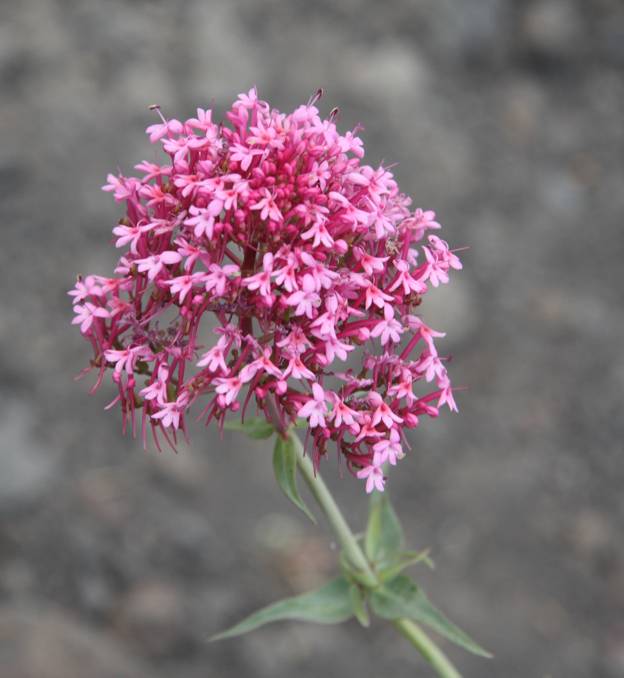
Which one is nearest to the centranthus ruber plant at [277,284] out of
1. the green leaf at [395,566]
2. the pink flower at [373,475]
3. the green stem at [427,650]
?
the pink flower at [373,475]

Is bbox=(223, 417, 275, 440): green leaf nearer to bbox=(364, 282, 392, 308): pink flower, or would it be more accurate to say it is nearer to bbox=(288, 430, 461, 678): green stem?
bbox=(288, 430, 461, 678): green stem

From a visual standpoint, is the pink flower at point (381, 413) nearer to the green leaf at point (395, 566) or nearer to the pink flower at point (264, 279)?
the pink flower at point (264, 279)

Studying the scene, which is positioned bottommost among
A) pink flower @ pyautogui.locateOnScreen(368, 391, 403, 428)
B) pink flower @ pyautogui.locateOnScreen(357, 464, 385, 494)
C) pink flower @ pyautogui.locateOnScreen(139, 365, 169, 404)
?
pink flower @ pyautogui.locateOnScreen(357, 464, 385, 494)

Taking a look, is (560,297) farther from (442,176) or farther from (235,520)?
(235,520)

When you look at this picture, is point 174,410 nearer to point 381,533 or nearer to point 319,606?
point 319,606

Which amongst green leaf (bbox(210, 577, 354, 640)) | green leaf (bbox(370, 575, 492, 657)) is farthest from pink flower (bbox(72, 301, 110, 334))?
green leaf (bbox(370, 575, 492, 657))

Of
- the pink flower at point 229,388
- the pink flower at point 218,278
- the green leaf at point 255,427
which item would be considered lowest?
the pink flower at point 229,388
